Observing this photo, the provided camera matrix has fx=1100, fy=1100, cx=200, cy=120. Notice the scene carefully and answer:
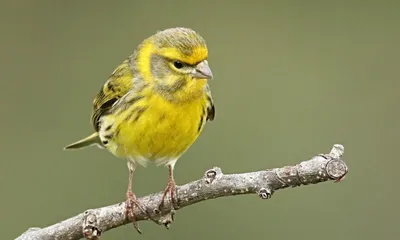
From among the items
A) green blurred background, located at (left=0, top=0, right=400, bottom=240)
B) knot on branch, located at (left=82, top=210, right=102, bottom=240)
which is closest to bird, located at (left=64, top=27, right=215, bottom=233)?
knot on branch, located at (left=82, top=210, right=102, bottom=240)

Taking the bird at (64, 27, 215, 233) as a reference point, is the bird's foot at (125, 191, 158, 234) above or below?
below

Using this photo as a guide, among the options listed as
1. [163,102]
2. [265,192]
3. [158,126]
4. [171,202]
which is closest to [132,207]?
[171,202]

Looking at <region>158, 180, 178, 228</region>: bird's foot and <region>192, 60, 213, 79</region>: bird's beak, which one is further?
<region>192, 60, 213, 79</region>: bird's beak

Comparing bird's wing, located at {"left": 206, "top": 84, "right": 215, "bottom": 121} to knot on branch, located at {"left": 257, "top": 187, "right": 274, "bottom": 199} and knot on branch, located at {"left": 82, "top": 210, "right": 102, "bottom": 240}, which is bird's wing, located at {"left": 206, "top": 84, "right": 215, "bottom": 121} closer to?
knot on branch, located at {"left": 82, "top": 210, "right": 102, "bottom": 240}

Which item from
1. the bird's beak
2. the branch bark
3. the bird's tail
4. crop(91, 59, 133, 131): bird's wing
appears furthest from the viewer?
the bird's tail

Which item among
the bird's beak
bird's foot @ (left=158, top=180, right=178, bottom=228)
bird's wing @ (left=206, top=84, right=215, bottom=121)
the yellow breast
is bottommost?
bird's foot @ (left=158, top=180, right=178, bottom=228)

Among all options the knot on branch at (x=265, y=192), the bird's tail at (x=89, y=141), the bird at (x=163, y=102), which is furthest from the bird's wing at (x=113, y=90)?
the knot on branch at (x=265, y=192)

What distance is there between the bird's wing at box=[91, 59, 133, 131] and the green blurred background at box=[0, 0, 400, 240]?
4.08 feet

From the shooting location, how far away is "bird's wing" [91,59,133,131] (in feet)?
19.0

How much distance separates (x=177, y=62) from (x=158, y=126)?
331 millimetres

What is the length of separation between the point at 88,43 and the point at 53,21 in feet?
1.21

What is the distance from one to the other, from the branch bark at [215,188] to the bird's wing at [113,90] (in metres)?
0.76

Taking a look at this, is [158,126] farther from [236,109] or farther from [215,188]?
[236,109]

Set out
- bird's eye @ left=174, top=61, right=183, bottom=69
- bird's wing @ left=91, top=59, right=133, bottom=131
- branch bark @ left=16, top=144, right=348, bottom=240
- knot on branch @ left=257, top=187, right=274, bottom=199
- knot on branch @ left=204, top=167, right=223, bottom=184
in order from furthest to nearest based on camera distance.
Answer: bird's wing @ left=91, top=59, right=133, bottom=131, bird's eye @ left=174, top=61, right=183, bottom=69, knot on branch @ left=204, top=167, right=223, bottom=184, knot on branch @ left=257, top=187, right=274, bottom=199, branch bark @ left=16, top=144, right=348, bottom=240
